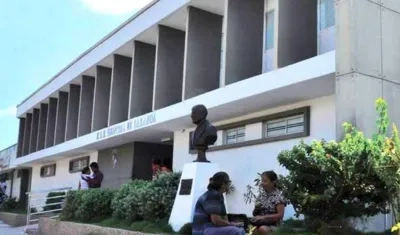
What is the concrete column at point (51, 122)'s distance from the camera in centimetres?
2523

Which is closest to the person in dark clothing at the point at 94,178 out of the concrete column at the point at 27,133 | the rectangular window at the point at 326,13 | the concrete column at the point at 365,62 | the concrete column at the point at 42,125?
the rectangular window at the point at 326,13

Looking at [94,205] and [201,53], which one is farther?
[201,53]

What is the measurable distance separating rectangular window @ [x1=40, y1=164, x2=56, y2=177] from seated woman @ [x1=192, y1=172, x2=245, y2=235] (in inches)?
834

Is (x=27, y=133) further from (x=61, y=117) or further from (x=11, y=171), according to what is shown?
(x=11, y=171)

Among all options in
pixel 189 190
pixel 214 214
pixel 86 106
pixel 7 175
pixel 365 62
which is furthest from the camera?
pixel 7 175

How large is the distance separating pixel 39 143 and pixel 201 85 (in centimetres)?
1579

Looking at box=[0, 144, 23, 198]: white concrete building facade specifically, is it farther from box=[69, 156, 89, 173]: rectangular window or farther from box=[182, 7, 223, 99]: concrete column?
box=[182, 7, 223, 99]: concrete column

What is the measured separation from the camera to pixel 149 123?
14555 mm

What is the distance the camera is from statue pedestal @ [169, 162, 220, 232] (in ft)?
29.9

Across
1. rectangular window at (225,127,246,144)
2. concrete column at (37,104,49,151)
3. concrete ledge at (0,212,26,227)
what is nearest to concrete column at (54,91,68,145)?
concrete column at (37,104,49,151)

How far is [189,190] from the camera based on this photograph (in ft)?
30.5

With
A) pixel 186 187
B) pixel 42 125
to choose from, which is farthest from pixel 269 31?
pixel 42 125

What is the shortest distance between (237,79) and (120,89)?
715cm

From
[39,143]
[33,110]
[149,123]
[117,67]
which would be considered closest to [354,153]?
[149,123]
